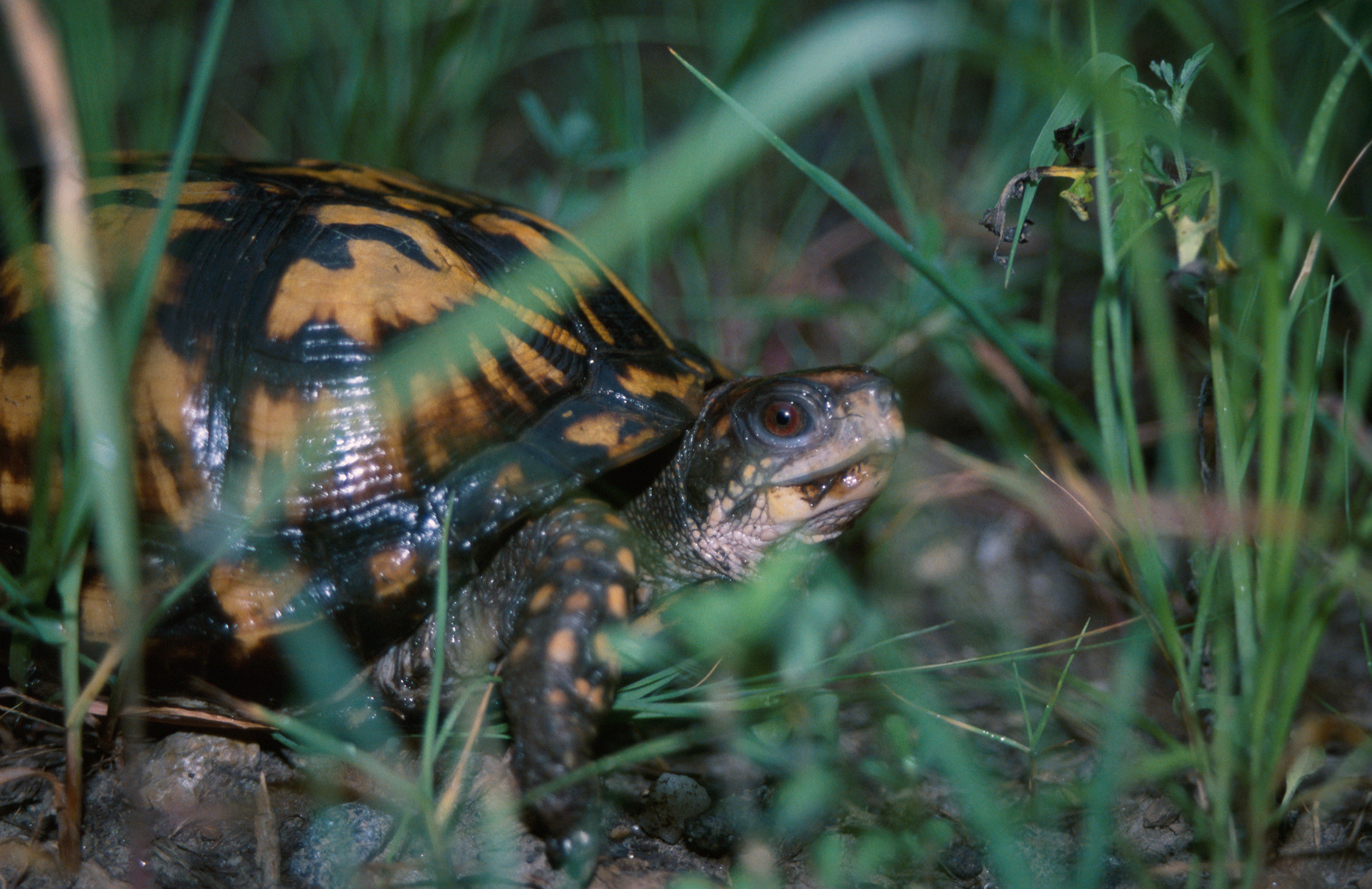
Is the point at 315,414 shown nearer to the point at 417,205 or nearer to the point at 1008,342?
the point at 417,205

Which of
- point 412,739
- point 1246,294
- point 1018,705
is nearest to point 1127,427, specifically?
point 1246,294

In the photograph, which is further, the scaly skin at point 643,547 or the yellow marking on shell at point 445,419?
the yellow marking on shell at point 445,419

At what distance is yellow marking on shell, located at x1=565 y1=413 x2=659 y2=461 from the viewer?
1.63m

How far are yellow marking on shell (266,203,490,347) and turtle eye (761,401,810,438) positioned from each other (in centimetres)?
66

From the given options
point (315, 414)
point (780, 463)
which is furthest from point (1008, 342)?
point (315, 414)

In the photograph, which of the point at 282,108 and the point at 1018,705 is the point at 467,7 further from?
the point at 1018,705

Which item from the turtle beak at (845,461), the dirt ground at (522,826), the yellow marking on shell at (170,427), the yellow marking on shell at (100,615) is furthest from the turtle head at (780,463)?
the yellow marking on shell at (100,615)

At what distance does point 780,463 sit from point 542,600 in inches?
21.5

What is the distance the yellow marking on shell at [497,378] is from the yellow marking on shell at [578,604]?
40cm

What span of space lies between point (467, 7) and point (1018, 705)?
2.40 meters

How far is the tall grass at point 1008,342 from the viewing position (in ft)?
3.67

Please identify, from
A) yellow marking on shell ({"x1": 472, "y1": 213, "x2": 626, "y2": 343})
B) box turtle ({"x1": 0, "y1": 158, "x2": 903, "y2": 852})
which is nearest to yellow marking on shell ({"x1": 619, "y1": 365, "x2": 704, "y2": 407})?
box turtle ({"x1": 0, "y1": 158, "x2": 903, "y2": 852})

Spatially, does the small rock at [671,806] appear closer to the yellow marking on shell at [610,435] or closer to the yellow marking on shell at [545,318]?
the yellow marking on shell at [610,435]

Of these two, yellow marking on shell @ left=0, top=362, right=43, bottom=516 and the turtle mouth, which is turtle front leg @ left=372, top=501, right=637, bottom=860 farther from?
yellow marking on shell @ left=0, top=362, right=43, bottom=516
